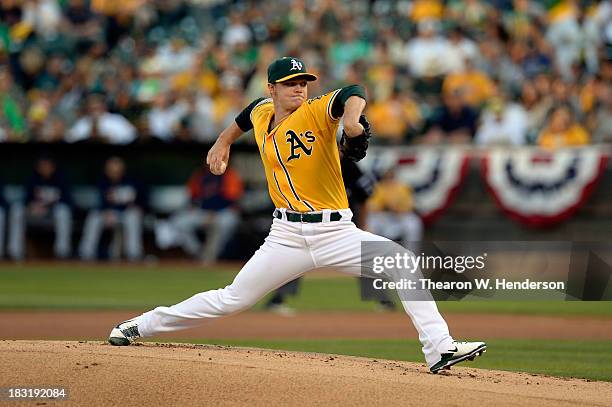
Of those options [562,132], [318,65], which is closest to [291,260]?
[562,132]

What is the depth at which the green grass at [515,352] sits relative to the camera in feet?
28.0

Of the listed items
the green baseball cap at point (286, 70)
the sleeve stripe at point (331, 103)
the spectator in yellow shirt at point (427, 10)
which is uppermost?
the spectator in yellow shirt at point (427, 10)

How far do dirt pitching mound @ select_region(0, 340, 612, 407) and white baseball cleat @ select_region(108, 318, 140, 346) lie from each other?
0.12 metres

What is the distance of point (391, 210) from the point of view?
17.0m

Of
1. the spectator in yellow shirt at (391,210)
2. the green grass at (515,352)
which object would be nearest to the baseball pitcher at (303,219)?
the green grass at (515,352)

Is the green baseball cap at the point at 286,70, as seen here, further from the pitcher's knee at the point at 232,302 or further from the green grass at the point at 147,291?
the green grass at the point at 147,291

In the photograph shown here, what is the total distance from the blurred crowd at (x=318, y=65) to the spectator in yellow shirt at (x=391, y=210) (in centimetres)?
98

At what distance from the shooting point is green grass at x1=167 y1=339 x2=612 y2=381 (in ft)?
28.0

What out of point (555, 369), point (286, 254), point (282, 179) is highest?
point (282, 179)

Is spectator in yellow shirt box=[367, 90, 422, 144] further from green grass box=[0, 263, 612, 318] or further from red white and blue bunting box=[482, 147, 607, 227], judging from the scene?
green grass box=[0, 263, 612, 318]

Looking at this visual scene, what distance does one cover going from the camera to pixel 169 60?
1992 centimetres

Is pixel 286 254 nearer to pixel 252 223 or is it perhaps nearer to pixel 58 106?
pixel 252 223

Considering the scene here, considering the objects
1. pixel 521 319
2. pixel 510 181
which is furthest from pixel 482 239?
pixel 521 319

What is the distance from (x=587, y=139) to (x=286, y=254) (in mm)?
11197
